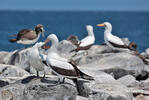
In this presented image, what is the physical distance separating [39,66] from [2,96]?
144 cm

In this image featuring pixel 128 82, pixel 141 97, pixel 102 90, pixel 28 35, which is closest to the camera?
pixel 102 90

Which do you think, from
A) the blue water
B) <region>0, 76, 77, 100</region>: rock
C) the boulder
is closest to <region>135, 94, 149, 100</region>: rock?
the boulder

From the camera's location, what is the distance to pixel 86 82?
988 centimetres

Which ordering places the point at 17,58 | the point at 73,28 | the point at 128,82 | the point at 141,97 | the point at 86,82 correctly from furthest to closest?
the point at 73,28 → the point at 17,58 → the point at 128,82 → the point at 141,97 → the point at 86,82

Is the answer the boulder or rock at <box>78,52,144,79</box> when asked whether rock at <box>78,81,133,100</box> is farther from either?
rock at <box>78,52,144,79</box>

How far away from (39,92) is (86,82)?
1.39 m

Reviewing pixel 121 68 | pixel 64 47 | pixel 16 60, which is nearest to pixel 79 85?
pixel 121 68

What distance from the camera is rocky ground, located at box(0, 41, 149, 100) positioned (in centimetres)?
906

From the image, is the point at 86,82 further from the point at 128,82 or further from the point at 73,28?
the point at 73,28

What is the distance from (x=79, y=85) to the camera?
10.1 m

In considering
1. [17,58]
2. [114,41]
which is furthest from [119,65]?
[17,58]

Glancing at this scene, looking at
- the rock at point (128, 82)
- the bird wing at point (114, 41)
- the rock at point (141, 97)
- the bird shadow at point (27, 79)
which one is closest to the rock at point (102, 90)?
the rock at point (128, 82)

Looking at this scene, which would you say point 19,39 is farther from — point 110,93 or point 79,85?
point 110,93

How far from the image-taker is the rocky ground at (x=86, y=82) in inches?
357
